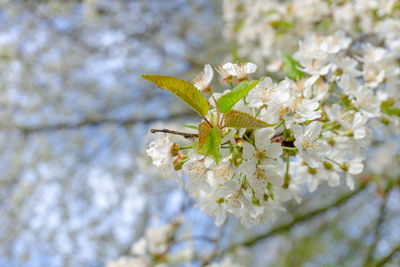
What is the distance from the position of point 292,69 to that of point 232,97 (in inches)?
20.0

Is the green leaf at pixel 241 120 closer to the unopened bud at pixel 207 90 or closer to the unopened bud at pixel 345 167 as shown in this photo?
the unopened bud at pixel 207 90

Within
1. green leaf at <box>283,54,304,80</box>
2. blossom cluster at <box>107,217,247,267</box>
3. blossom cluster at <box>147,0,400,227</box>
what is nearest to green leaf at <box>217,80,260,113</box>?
blossom cluster at <box>147,0,400,227</box>

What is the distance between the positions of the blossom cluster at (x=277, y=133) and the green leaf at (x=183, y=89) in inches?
0.7

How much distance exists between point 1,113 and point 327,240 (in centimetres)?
556

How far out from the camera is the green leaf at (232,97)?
31.2 inches

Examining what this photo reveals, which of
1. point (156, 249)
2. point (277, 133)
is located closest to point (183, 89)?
point (277, 133)

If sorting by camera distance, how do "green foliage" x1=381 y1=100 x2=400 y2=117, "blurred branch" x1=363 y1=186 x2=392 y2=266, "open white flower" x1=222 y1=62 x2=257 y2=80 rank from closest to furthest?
"open white flower" x1=222 y1=62 x2=257 y2=80, "green foliage" x1=381 y1=100 x2=400 y2=117, "blurred branch" x1=363 y1=186 x2=392 y2=266

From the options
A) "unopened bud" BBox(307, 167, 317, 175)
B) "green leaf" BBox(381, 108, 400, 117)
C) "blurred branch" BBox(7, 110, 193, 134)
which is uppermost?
"blurred branch" BBox(7, 110, 193, 134)

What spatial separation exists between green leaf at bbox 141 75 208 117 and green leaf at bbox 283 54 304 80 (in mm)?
519

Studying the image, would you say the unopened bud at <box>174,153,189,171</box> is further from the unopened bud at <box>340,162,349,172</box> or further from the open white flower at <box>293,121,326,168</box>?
the unopened bud at <box>340,162,349,172</box>

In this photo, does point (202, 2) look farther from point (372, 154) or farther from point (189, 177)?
point (189, 177)

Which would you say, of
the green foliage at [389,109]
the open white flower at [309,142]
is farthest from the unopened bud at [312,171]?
the green foliage at [389,109]

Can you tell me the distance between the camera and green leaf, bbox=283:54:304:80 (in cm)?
119

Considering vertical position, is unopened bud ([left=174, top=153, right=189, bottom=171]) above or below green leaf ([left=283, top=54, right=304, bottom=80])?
below
